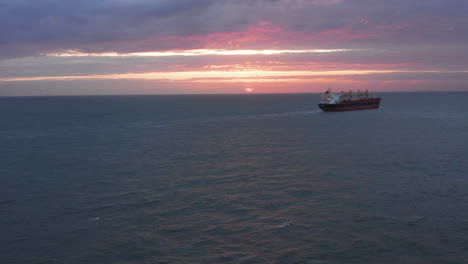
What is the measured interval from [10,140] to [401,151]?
7002 centimetres

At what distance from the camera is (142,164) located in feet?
147

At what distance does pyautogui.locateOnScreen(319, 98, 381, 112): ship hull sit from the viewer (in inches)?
5659

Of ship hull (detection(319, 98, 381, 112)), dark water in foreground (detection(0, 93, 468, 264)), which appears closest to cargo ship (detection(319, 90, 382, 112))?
ship hull (detection(319, 98, 381, 112))

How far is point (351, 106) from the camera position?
497 ft

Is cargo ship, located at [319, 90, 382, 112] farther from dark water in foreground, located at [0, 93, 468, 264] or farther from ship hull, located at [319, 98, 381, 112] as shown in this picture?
dark water in foreground, located at [0, 93, 468, 264]

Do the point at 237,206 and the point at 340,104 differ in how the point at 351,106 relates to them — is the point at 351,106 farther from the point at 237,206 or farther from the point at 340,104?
the point at 237,206

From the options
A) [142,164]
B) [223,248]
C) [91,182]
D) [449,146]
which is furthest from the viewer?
[449,146]

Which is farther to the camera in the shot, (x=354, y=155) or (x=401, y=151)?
(x=401, y=151)

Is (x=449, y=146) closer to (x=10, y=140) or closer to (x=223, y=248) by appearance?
(x=223, y=248)

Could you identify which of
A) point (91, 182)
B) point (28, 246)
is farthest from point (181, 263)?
point (91, 182)

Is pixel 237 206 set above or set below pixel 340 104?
below

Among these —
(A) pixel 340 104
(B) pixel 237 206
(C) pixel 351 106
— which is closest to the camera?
(B) pixel 237 206

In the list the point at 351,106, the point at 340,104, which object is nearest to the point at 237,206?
the point at 340,104

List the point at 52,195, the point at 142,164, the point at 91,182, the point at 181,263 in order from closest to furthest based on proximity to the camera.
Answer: the point at 181,263
the point at 52,195
the point at 91,182
the point at 142,164
